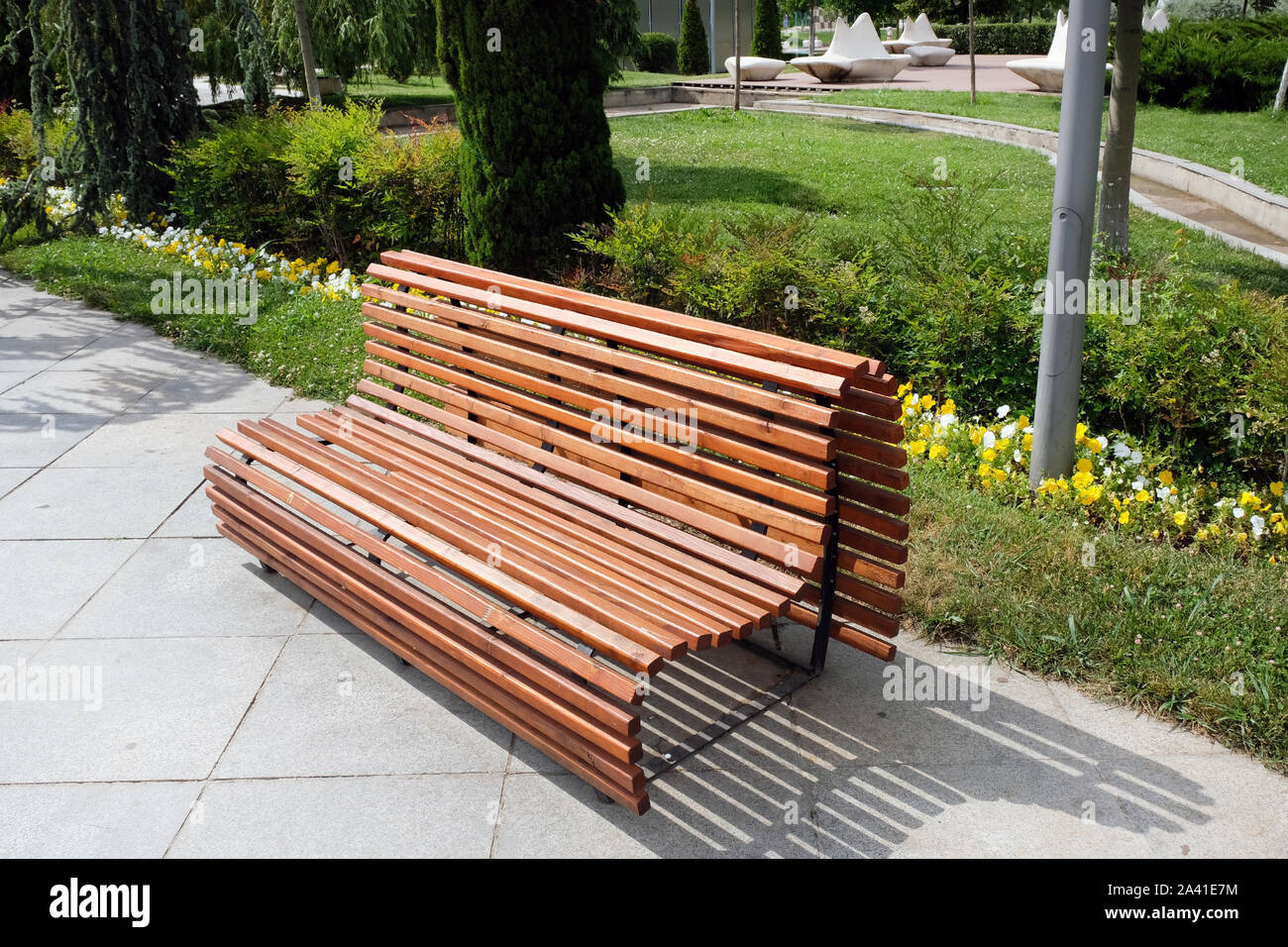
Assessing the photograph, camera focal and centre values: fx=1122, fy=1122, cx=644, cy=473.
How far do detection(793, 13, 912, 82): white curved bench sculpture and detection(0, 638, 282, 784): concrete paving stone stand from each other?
82.1 feet

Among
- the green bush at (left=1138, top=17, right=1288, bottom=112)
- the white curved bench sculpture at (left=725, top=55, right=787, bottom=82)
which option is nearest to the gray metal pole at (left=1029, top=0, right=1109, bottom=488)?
the green bush at (left=1138, top=17, right=1288, bottom=112)

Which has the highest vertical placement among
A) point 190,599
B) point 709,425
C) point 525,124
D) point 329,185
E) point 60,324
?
point 525,124

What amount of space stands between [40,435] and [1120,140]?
7064 mm

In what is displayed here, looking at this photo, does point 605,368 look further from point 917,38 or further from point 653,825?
point 917,38

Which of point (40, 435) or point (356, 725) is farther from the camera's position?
point (40, 435)

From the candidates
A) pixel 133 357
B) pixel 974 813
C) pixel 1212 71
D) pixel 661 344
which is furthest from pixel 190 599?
pixel 1212 71

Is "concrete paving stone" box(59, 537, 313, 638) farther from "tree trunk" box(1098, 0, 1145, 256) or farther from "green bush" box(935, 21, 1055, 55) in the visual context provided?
"green bush" box(935, 21, 1055, 55)

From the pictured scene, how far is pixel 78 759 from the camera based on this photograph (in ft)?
11.9

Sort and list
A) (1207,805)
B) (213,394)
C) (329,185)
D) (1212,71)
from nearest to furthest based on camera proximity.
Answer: (1207,805) < (213,394) < (329,185) < (1212,71)

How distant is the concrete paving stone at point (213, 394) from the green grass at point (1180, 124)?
962cm

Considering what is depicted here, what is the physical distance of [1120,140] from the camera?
7539mm

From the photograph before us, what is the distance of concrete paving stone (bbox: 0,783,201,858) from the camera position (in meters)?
3.23

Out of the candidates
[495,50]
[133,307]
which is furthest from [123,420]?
[495,50]

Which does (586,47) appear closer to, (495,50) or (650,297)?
(495,50)
